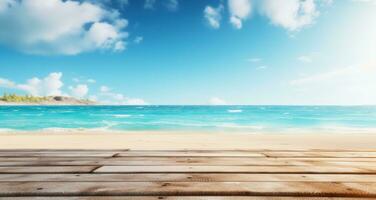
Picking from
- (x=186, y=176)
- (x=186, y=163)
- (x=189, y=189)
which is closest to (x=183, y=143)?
(x=186, y=163)

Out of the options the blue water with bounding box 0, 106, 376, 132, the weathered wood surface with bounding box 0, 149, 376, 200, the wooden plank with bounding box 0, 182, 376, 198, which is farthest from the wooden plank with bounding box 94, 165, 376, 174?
the blue water with bounding box 0, 106, 376, 132

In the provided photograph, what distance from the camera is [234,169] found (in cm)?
224

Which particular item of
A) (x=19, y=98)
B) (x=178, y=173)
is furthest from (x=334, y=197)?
(x=19, y=98)

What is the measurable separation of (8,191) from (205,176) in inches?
45.5

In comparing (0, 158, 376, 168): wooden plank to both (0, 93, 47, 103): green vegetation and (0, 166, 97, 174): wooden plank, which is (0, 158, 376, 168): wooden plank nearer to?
(0, 166, 97, 174): wooden plank

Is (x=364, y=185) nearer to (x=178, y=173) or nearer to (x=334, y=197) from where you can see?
(x=334, y=197)

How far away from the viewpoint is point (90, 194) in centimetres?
158

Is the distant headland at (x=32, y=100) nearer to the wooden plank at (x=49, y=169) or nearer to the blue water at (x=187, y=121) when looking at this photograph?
the blue water at (x=187, y=121)

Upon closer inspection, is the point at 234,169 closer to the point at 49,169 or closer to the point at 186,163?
the point at 186,163

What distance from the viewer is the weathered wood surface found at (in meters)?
1.59

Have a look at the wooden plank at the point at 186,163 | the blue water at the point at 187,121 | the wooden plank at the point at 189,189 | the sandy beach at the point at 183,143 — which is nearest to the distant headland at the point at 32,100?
the blue water at the point at 187,121

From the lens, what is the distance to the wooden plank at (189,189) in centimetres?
159

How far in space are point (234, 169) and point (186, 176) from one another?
0.44 meters

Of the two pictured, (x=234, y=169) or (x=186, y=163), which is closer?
(x=234, y=169)
